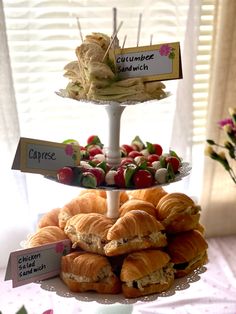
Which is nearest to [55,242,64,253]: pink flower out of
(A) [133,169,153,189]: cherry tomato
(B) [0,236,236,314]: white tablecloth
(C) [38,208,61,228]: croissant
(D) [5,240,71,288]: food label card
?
(D) [5,240,71,288]: food label card

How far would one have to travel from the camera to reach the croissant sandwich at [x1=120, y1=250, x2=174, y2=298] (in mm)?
1060

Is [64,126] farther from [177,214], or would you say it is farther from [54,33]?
[177,214]

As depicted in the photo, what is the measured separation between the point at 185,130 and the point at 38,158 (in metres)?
0.84

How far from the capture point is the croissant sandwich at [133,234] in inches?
41.9

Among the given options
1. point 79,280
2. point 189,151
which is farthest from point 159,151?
point 189,151

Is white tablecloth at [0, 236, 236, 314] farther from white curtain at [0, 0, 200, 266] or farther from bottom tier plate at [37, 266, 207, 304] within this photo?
bottom tier plate at [37, 266, 207, 304]

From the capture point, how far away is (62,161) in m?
1.11

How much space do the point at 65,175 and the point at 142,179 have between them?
17cm

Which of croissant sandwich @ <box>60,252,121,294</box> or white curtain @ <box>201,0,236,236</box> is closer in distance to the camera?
croissant sandwich @ <box>60,252,121,294</box>

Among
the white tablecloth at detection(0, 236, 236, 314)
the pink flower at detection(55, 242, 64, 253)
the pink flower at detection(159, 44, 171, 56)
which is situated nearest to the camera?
the pink flower at detection(159, 44, 171, 56)

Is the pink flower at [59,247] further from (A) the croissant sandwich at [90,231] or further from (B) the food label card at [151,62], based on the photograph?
(B) the food label card at [151,62]

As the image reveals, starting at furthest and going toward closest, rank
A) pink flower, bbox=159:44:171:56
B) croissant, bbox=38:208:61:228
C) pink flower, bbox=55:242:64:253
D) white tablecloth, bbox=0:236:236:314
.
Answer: white tablecloth, bbox=0:236:236:314
croissant, bbox=38:208:61:228
pink flower, bbox=55:242:64:253
pink flower, bbox=159:44:171:56

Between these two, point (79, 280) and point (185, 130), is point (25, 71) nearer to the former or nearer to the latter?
point (185, 130)

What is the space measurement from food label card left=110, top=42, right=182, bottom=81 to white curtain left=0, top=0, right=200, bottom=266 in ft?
1.96
